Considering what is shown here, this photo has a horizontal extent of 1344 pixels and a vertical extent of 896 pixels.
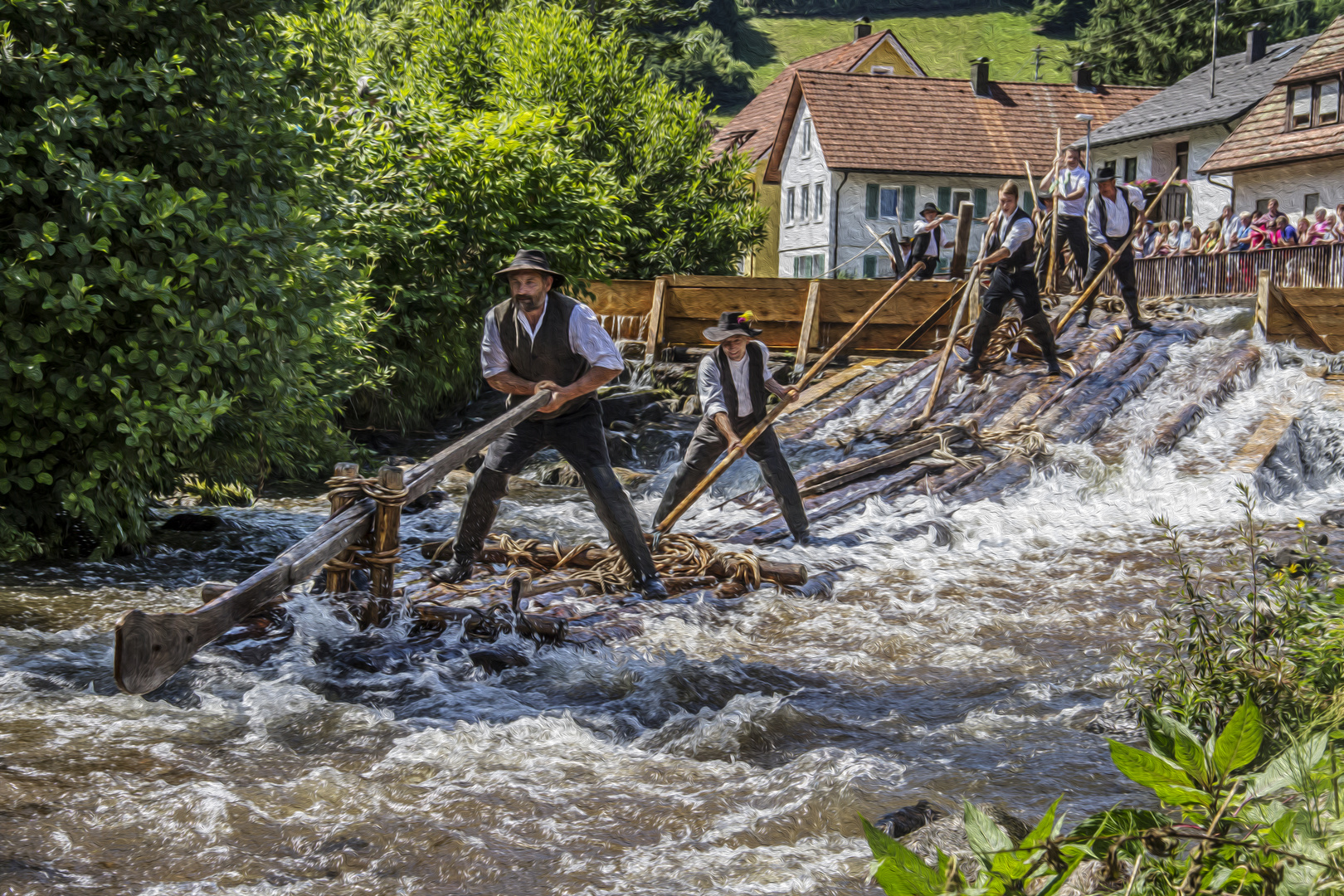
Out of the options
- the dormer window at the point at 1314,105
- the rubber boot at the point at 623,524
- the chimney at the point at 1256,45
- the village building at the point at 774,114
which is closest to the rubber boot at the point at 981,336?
the rubber boot at the point at 623,524

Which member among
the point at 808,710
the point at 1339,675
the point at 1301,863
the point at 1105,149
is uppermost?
the point at 1105,149

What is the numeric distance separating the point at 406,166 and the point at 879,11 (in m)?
115

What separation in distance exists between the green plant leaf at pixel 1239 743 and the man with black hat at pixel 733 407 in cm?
787

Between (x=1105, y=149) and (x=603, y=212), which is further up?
(x=1105, y=149)

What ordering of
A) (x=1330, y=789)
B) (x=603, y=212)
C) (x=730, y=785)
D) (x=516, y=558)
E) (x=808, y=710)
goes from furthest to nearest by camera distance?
(x=603, y=212) → (x=516, y=558) → (x=808, y=710) → (x=730, y=785) → (x=1330, y=789)

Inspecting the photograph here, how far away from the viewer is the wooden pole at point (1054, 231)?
1795 centimetres

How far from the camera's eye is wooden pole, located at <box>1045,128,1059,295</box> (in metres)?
18.0

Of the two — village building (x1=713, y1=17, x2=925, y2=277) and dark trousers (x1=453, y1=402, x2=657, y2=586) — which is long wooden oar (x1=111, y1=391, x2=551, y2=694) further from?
village building (x1=713, y1=17, x2=925, y2=277)

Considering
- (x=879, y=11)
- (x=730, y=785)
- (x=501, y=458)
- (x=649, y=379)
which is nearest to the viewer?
(x=730, y=785)

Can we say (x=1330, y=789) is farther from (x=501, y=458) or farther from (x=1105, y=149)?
(x=1105, y=149)

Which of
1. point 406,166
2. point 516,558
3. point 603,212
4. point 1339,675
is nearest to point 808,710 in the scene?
Result: point 1339,675

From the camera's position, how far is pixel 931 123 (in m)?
47.2

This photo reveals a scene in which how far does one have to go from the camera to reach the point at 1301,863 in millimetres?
1871

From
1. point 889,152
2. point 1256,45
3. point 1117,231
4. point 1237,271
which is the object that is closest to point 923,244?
point 1117,231
